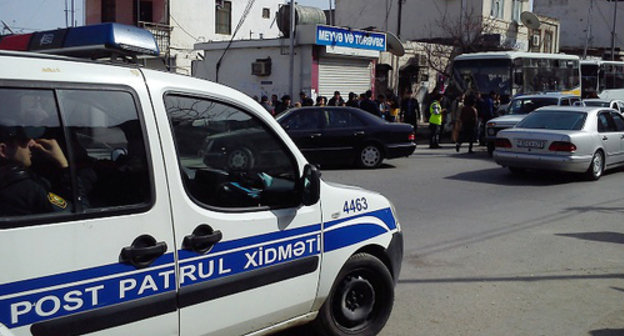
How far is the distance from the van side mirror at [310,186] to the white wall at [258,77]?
19.1 meters

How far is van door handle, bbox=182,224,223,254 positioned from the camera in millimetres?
3244

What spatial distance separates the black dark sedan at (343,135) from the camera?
13633 mm

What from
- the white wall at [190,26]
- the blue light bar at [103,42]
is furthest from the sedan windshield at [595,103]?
the white wall at [190,26]

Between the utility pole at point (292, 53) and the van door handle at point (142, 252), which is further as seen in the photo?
the utility pole at point (292, 53)

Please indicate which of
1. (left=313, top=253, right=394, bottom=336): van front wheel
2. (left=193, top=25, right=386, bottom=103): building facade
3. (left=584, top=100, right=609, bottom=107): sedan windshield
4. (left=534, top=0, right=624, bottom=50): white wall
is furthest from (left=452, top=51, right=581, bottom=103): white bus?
(left=534, top=0, right=624, bottom=50): white wall

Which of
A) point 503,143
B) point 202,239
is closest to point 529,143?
point 503,143

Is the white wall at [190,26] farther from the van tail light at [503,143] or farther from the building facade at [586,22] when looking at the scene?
the building facade at [586,22]

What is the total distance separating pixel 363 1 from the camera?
42469 millimetres

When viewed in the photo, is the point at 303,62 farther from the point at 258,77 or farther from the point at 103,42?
the point at 103,42

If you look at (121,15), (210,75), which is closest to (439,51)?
(210,75)

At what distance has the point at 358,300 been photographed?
4.56m

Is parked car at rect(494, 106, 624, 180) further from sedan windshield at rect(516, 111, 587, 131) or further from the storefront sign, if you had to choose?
the storefront sign

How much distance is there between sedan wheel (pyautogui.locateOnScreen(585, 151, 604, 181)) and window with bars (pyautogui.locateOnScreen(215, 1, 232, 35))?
26.7 m

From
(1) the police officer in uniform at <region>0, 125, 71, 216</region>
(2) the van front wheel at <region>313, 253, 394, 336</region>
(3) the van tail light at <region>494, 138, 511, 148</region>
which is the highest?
(1) the police officer in uniform at <region>0, 125, 71, 216</region>
